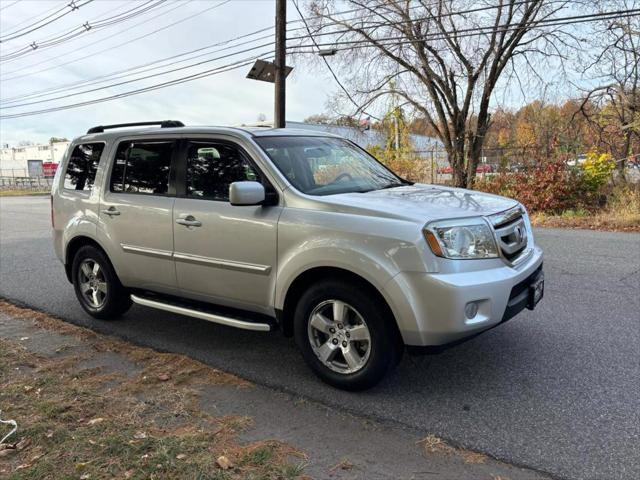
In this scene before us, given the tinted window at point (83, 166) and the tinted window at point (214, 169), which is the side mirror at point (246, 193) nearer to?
the tinted window at point (214, 169)

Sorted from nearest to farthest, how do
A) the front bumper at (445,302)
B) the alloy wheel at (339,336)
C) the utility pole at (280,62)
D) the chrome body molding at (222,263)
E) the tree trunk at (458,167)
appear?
the front bumper at (445,302), the alloy wheel at (339,336), the chrome body molding at (222,263), the utility pole at (280,62), the tree trunk at (458,167)

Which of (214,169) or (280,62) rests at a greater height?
(280,62)

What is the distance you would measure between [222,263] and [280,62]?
36.5 ft

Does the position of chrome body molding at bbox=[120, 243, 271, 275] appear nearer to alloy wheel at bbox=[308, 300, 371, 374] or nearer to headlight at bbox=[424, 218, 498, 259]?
alloy wheel at bbox=[308, 300, 371, 374]

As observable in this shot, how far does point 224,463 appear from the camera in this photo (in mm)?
2736

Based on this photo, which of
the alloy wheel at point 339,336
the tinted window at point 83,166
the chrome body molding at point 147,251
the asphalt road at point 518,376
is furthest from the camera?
the tinted window at point 83,166

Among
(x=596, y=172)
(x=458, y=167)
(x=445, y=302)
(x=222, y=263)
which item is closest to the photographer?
(x=445, y=302)

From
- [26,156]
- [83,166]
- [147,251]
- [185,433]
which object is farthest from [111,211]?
[26,156]

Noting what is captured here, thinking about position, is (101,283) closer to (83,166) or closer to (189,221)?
(83,166)

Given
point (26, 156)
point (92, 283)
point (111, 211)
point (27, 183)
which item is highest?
point (26, 156)

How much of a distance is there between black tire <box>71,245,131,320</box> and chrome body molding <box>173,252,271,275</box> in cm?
114

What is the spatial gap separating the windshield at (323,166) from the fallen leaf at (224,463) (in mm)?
1957

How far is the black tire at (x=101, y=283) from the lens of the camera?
520cm

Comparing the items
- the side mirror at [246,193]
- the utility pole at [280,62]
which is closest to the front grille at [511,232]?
the side mirror at [246,193]
